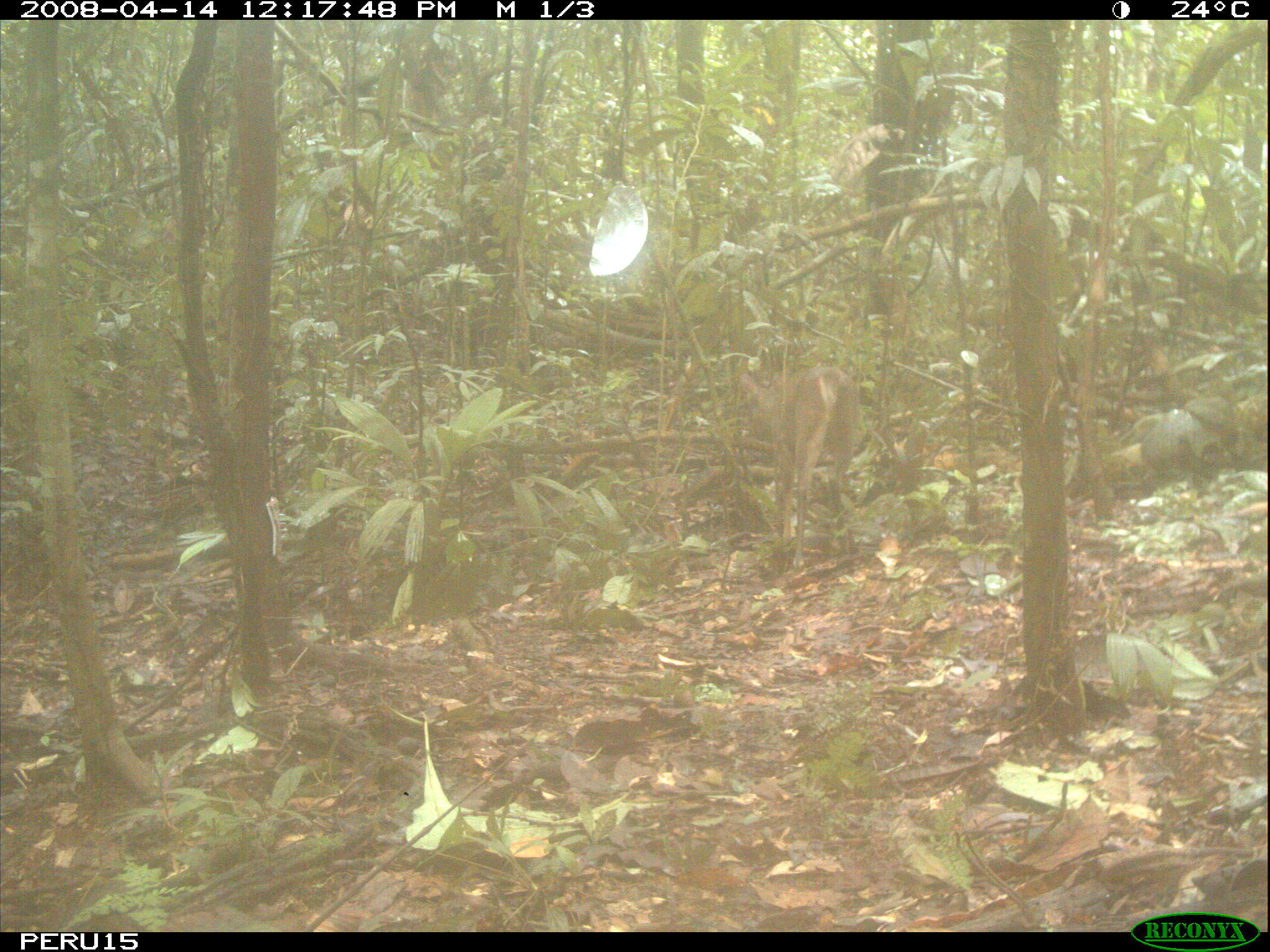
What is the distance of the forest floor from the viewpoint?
5.13ft

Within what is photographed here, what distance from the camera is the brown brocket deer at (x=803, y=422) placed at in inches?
135

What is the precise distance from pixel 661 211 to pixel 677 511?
980 millimetres

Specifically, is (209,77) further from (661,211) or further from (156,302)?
(661,211)

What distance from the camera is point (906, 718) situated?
7.51ft

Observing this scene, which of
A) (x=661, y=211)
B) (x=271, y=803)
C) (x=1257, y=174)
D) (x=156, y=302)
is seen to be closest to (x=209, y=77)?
(x=156, y=302)

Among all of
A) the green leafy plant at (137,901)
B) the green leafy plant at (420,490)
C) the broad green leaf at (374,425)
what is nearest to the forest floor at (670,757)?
the green leafy plant at (137,901)

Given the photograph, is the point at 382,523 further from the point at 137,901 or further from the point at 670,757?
the point at 137,901

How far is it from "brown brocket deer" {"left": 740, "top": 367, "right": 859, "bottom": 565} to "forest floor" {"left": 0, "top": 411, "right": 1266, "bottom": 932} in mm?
524
